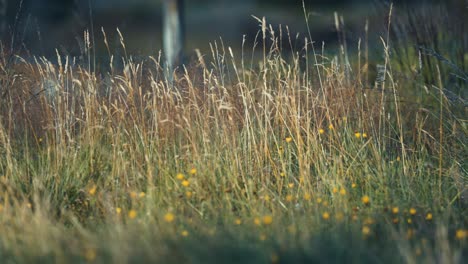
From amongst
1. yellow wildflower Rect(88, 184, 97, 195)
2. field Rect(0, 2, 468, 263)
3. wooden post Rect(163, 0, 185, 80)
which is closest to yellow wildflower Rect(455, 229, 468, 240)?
field Rect(0, 2, 468, 263)

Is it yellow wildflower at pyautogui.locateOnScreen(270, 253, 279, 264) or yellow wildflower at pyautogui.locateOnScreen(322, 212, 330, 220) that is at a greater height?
yellow wildflower at pyautogui.locateOnScreen(270, 253, 279, 264)

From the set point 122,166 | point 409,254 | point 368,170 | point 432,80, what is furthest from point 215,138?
point 432,80

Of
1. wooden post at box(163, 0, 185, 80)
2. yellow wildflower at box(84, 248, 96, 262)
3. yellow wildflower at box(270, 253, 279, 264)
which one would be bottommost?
wooden post at box(163, 0, 185, 80)

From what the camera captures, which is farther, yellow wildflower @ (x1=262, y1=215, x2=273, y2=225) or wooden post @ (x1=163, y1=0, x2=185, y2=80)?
wooden post @ (x1=163, y1=0, x2=185, y2=80)

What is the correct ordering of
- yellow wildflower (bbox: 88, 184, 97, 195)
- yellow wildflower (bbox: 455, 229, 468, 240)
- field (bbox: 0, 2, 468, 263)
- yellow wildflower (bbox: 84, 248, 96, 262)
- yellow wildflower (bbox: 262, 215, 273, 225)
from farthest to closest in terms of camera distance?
yellow wildflower (bbox: 88, 184, 97, 195), yellow wildflower (bbox: 262, 215, 273, 225), yellow wildflower (bbox: 455, 229, 468, 240), field (bbox: 0, 2, 468, 263), yellow wildflower (bbox: 84, 248, 96, 262)

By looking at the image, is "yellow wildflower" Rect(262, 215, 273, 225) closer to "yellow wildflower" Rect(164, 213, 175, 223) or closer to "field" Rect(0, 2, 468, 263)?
"field" Rect(0, 2, 468, 263)

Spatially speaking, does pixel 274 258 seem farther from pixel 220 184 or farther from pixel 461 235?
pixel 220 184

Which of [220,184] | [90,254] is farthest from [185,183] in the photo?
[90,254]

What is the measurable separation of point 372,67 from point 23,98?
13.4 feet

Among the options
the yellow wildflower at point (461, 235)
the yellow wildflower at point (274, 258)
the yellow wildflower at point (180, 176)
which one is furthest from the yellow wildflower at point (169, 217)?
the yellow wildflower at point (461, 235)

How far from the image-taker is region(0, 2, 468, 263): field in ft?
11.7

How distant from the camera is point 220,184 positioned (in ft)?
15.7

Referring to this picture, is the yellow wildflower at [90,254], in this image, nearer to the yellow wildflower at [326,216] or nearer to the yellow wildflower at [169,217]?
the yellow wildflower at [169,217]

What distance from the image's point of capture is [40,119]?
5652mm
